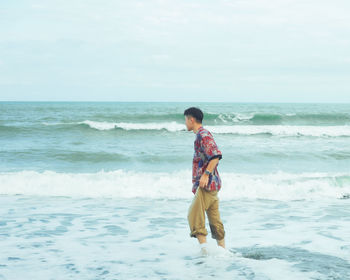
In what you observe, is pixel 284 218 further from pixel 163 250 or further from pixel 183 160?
pixel 183 160

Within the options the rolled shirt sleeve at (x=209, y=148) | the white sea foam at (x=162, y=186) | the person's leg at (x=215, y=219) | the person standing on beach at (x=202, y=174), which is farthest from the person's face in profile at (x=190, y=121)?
the white sea foam at (x=162, y=186)

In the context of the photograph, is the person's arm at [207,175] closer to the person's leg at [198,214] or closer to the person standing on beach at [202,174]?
the person standing on beach at [202,174]

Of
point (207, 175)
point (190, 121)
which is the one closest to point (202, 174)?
point (207, 175)

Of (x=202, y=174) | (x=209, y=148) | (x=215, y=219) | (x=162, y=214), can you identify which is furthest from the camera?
(x=162, y=214)

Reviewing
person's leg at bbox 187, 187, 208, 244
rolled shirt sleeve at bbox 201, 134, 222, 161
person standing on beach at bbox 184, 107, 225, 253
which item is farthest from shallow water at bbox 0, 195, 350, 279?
rolled shirt sleeve at bbox 201, 134, 222, 161

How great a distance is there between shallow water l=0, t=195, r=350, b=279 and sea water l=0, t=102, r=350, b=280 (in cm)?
1

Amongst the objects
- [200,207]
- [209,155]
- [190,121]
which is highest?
[190,121]

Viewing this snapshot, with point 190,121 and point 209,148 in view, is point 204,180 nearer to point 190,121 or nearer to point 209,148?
point 209,148

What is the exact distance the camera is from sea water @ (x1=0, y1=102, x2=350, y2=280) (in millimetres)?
4062

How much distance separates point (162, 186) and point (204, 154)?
207 inches

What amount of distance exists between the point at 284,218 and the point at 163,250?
2.57 meters

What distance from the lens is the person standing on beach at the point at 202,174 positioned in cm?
391

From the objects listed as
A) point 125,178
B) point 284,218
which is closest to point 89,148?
point 125,178

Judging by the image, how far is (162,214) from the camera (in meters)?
6.62
